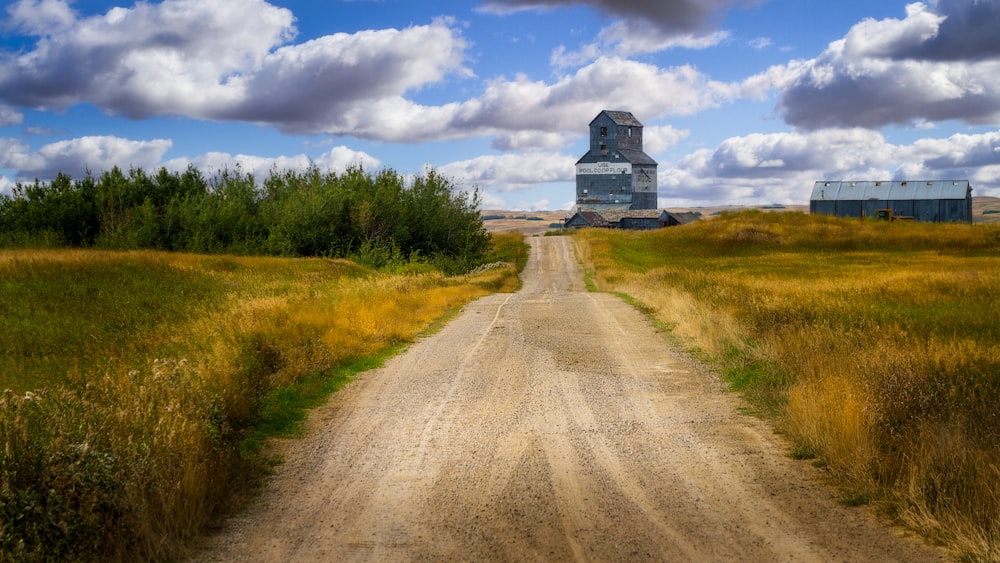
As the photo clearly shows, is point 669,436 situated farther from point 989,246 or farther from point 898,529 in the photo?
point 989,246

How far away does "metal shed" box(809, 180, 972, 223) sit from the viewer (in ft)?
263

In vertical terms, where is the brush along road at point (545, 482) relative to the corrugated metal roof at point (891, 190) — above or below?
below

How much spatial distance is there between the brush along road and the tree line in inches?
1672

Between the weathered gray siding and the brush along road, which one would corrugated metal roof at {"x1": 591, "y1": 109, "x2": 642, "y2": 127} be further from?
the brush along road

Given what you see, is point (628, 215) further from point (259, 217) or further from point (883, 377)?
point (883, 377)

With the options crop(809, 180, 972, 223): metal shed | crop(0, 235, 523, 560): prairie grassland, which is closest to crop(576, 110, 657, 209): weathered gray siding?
crop(809, 180, 972, 223): metal shed

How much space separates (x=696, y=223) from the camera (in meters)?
82.2

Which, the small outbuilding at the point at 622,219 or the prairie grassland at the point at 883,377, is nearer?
the prairie grassland at the point at 883,377

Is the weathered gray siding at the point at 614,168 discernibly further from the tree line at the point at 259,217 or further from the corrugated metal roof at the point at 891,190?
the tree line at the point at 259,217

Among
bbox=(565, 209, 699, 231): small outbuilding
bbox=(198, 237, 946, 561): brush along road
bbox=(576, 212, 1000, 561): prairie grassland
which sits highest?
bbox=(565, 209, 699, 231): small outbuilding

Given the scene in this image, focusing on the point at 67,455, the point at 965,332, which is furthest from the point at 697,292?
the point at 67,455

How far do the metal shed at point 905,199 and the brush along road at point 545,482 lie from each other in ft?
261

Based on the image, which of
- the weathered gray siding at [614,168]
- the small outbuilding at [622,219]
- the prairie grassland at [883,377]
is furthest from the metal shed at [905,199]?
the prairie grassland at [883,377]

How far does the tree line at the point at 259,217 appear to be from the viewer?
171 feet
